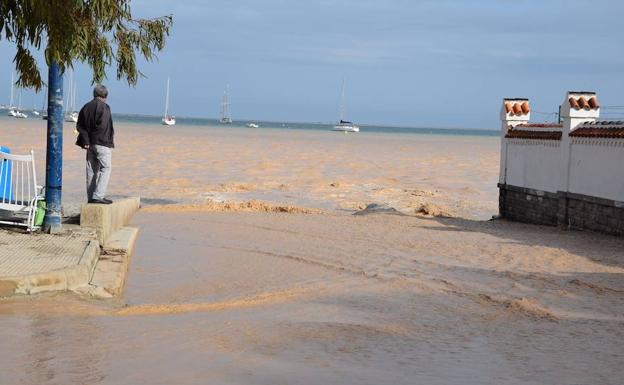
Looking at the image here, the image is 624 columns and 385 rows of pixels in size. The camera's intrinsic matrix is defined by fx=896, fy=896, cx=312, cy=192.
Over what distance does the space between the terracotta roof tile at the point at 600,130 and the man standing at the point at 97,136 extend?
30.4 ft

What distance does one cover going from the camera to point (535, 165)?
20.1 metres

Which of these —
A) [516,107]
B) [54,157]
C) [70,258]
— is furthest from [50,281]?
[516,107]

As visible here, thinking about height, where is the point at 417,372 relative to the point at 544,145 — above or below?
below

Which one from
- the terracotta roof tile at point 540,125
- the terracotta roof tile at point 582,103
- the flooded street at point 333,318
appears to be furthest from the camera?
the terracotta roof tile at point 540,125

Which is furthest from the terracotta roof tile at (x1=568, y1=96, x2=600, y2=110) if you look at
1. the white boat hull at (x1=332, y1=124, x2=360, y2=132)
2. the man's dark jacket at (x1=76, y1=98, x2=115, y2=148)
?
the white boat hull at (x1=332, y1=124, x2=360, y2=132)

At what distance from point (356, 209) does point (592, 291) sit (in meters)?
12.7

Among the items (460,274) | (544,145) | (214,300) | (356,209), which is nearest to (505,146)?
(544,145)

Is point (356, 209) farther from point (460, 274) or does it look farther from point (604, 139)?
point (460, 274)

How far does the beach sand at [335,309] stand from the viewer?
691cm

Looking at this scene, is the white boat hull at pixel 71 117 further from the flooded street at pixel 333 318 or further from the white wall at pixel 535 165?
the flooded street at pixel 333 318

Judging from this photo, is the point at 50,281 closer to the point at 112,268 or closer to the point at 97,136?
the point at 112,268

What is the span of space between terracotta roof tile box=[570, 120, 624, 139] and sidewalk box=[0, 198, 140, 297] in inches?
359

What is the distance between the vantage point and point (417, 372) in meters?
6.95

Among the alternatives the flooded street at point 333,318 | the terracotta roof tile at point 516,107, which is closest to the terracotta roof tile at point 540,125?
the terracotta roof tile at point 516,107
